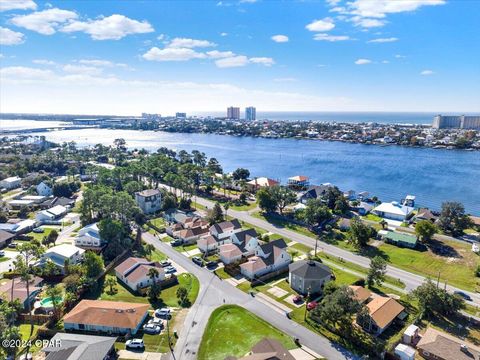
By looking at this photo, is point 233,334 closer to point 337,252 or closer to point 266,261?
point 266,261

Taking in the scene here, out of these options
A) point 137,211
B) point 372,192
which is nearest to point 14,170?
point 137,211

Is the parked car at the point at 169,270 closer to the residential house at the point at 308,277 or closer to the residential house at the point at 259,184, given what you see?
the residential house at the point at 308,277

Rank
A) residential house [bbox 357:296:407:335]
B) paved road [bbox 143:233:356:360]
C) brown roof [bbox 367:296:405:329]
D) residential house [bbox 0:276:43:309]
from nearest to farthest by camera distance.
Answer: paved road [bbox 143:233:356:360] < residential house [bbox 357:296:407:335] < brown roof [bbox 367:296:405:329] < residential house [bbox 0:276:43:309]

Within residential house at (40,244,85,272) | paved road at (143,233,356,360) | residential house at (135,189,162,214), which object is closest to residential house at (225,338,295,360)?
paved road at (143,233,356,360)

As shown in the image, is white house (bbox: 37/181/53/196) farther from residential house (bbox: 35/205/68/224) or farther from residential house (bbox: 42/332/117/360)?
residential house (bbox: 42/332/117/360)

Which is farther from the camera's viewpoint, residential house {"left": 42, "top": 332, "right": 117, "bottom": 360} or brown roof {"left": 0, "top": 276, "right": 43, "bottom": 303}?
brown roof {"left": 0, "top": 276, "right": 43, "bottom": 303}

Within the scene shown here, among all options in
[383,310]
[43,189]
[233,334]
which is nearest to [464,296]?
[383,310]
